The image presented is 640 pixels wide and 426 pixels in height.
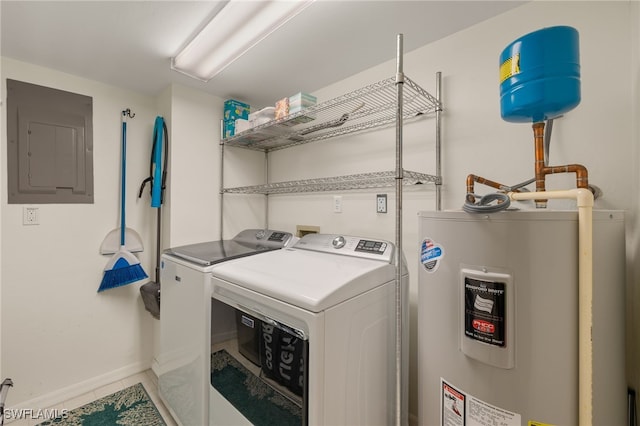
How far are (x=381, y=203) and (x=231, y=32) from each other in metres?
1.30

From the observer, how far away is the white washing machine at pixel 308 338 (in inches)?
36.7

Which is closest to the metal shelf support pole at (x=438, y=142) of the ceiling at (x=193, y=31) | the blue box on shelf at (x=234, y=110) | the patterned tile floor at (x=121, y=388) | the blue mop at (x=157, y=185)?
the ceiling at (x=193, y=31)

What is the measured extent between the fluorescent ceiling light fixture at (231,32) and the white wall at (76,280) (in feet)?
2.89

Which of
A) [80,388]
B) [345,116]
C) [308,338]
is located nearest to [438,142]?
[345,116]

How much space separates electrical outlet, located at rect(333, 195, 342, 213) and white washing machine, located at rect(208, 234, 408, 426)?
52 cm

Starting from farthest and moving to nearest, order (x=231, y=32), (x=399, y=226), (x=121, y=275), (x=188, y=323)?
(x=121, y=275)
(x=188, y=323)
(x=231, y=32)
(x=399, y=226)

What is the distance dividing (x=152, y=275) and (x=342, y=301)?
2030 mm

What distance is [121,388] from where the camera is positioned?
6.66ft

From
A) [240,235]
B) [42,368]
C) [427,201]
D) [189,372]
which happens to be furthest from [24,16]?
[427,201]

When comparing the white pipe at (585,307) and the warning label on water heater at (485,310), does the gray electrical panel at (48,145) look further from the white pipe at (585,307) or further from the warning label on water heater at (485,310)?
the white pipe at (585,307)

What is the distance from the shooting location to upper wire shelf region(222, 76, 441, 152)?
1.45m

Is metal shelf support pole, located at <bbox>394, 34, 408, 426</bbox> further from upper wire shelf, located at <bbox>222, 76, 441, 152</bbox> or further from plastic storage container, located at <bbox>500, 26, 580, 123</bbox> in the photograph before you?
plastic storage container, located at <bbox>500, 26, 580, 123</bbox>

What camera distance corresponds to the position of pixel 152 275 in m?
2.28

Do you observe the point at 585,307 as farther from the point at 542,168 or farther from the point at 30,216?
the point at 30,216
